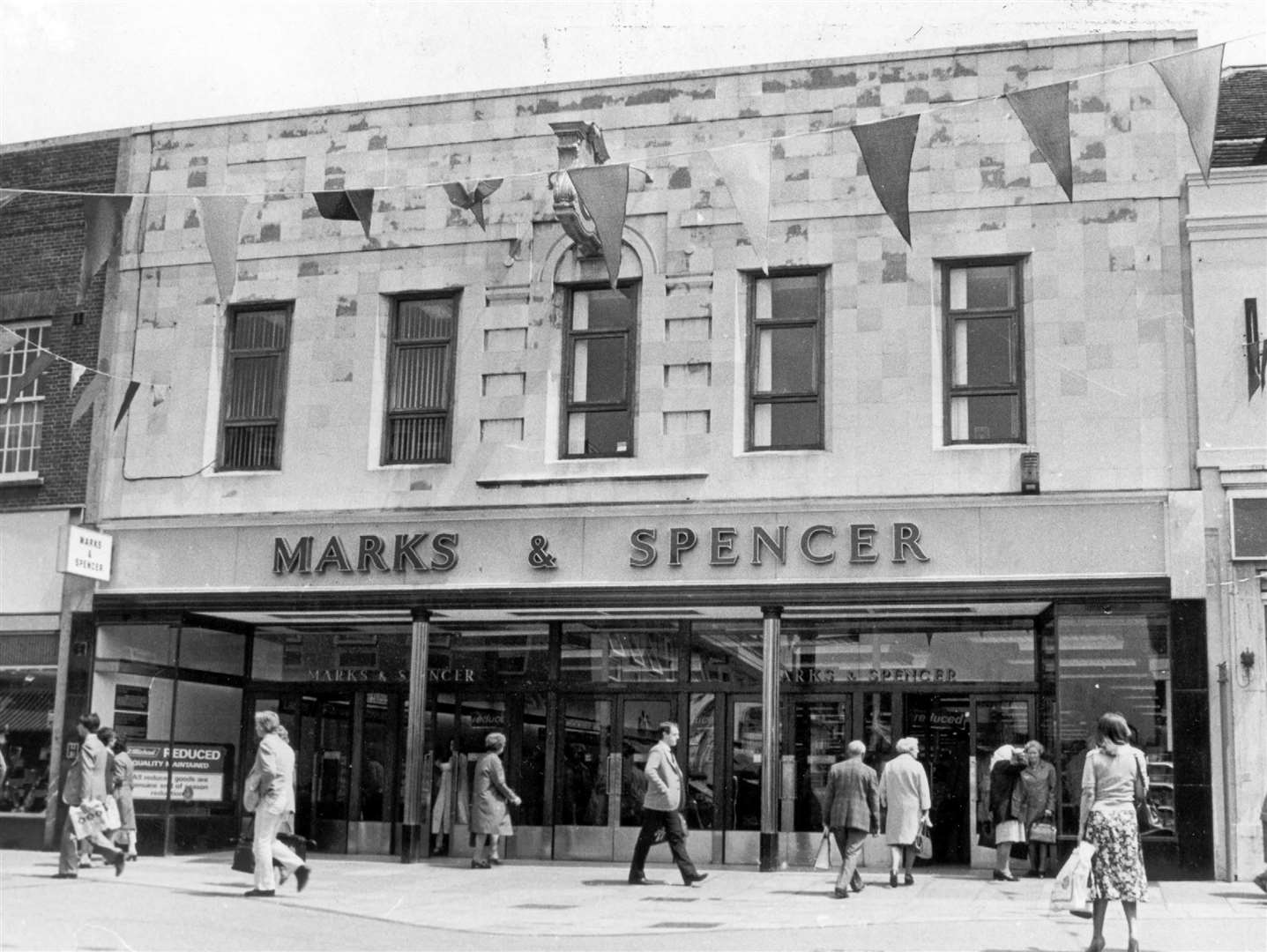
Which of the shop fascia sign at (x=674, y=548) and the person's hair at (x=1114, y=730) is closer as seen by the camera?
the person's hair at (x=1114, y=730)

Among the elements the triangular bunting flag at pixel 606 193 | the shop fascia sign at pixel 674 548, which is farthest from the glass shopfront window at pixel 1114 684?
the triangular bunting flag at pixel 606 193

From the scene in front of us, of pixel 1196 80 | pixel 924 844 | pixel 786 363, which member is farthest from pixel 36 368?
pixel 1196 80

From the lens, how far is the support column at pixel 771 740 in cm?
1775

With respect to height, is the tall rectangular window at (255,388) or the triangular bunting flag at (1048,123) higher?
the triangular bunting flag at (1048,123)

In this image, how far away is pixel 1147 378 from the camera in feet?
57.0

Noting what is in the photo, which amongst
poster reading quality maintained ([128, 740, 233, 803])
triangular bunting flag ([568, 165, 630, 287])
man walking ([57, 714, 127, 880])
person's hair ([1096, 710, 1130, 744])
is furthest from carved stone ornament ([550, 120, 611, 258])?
person's hair ([1096, 710, 1130, 744])

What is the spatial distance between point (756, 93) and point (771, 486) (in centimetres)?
477

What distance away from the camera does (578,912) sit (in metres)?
14.1

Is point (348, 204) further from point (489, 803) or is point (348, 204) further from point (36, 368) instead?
point (489, 803)

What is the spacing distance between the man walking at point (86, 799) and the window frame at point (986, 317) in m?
9.70

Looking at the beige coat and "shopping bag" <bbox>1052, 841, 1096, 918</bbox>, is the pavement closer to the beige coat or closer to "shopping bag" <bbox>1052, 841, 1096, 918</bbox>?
"shopping bag" <bbox>1052, 841, 1096, 918</bbox>

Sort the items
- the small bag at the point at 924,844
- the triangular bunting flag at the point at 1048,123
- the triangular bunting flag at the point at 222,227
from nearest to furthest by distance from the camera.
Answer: the triangular bunting flag at the point at 1048,123, the triangular bunting flag at the point at 222,227, the small bag at the point at 924,844

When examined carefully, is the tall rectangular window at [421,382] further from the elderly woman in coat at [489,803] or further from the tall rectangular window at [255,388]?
the elderly woman in coat at [489,803]

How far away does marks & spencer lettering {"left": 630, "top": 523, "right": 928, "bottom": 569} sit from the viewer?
1772 cm
